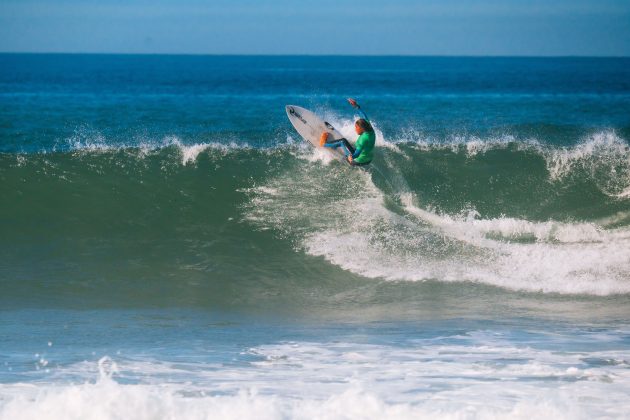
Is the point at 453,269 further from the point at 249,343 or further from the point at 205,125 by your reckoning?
the point at 205,125

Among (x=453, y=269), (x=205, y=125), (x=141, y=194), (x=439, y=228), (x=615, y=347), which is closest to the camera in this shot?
(x=615, y=347)

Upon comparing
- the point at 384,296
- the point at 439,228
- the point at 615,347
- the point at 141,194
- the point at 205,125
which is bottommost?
the point at 615,347

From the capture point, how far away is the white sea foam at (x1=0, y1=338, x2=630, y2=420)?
18.6 feet

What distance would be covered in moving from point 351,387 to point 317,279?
3838mm

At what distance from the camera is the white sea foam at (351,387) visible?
5.68 metres

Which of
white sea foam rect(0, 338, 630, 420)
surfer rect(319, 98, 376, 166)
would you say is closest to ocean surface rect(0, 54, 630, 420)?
white sea foam rect(0, 338, 630, 420)

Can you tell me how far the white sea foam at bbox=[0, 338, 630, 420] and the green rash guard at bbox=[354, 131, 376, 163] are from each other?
20.6ft

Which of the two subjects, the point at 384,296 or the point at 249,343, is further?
the point at 384,296

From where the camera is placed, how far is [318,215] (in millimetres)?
12094

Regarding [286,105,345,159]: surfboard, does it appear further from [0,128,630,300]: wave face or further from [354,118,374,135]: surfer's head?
[354,118,374,135]: surfer's head

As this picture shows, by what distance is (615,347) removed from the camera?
7.19m

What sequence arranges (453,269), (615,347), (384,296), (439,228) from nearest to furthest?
(615,347) < (384,296) < (453,269) < (439,228)

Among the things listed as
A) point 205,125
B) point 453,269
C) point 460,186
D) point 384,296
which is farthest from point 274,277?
point 205,125

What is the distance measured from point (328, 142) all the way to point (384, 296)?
525cm
